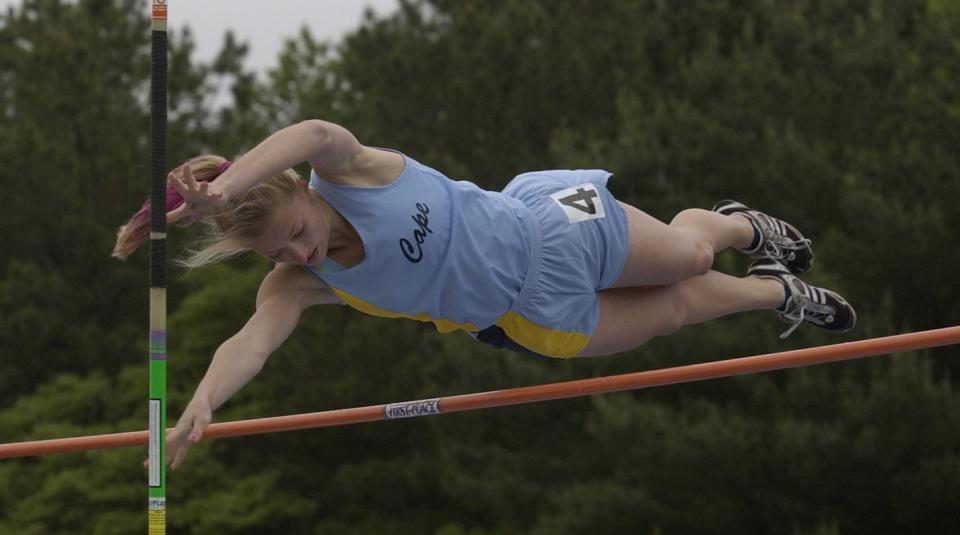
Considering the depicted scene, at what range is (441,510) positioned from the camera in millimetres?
17594

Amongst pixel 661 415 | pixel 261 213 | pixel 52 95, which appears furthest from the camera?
pixel 52 95

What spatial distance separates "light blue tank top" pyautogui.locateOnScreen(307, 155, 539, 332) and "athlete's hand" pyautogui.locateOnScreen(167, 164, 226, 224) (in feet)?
1.99

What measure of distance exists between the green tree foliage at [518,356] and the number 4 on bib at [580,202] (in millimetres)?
9230

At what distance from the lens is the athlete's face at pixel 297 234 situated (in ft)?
12.2

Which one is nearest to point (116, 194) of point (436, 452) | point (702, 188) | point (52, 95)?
point (52, 95)

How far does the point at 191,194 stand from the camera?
321 centimetres

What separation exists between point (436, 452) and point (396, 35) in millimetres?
4916

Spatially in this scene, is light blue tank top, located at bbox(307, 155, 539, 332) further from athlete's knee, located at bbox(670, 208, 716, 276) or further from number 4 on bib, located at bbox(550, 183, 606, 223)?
athlete's knee, located at bbox(670, 208, 716, 276)

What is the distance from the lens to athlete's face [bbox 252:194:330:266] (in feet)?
12.2

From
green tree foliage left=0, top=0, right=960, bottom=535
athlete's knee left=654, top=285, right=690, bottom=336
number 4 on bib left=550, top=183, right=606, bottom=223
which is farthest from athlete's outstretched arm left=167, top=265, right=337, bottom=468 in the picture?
green tree foliage left=0, top=0, right=960, bottom=535

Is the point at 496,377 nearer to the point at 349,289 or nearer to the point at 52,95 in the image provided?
the point at 52,95

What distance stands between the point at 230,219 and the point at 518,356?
11.2 m

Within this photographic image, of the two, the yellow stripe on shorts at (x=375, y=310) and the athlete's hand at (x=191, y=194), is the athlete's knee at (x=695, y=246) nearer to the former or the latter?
the yellow stripe on shorts at (x=375, y=310)

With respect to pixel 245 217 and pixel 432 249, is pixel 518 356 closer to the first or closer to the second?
pixel 432 249
